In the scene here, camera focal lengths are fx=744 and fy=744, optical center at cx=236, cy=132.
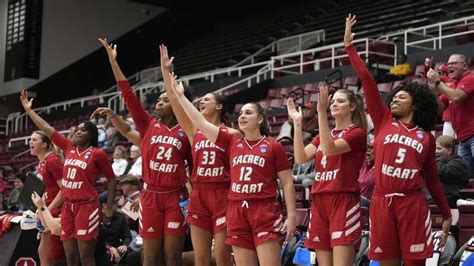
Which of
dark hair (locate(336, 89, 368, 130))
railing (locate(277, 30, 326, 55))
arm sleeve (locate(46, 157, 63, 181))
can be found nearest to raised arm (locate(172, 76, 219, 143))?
dark hair (locate(336, 89, 368, 130))

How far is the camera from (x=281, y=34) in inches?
888

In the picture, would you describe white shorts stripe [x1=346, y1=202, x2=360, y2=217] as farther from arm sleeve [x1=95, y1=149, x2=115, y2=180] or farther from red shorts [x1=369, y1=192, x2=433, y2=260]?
arm sleeve [x1=95, y1=149, x2=115, y2=180]

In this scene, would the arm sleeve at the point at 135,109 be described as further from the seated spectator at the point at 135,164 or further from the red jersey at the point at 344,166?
the seated spectator at the point at 135,164

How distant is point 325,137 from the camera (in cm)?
463

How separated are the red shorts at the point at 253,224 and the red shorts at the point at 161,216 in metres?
0.70

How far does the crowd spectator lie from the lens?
6391 millimetres

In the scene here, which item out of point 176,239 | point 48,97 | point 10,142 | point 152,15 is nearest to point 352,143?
point 176,239

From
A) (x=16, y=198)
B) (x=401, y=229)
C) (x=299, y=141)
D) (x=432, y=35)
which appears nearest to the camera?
(x=401, y=229)

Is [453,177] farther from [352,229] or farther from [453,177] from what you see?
[352,229]

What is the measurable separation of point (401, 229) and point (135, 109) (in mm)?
2459

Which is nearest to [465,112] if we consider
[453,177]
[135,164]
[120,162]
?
[453,177]

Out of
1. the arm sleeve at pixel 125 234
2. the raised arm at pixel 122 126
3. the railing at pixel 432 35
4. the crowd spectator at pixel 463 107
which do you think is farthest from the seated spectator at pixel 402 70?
the raised arm at pixel 122 126

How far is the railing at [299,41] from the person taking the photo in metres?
20.1

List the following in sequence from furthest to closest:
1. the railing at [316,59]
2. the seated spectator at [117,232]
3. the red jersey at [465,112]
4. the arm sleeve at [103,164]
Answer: the railing at [316,59] → the seated spectator at [117,232] → the arm sleeve at [103,164] → the red jersey at [465,112]
